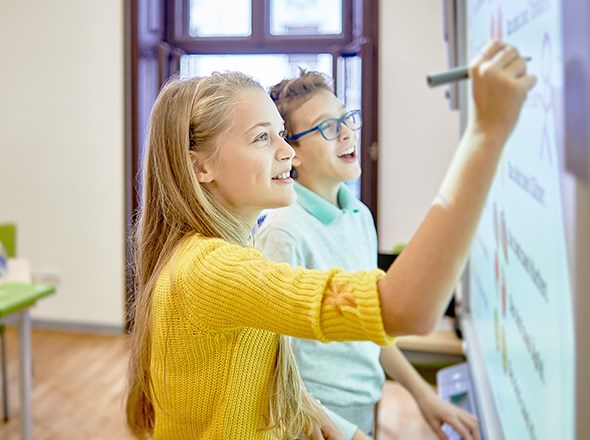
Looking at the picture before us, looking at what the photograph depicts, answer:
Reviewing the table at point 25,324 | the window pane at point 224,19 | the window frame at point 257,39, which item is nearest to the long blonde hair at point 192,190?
the table at point 25,324

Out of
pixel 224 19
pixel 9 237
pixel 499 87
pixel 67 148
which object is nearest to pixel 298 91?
pixel 499 87

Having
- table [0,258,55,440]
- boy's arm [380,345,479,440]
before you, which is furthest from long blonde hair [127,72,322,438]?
table [0,258,55,440]

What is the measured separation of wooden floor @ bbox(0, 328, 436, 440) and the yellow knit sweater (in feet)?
6.76

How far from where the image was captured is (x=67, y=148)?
16.0ft

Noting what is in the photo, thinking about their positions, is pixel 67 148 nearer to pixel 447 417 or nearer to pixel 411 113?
pixel 411 113

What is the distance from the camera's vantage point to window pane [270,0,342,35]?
4480 millimetres

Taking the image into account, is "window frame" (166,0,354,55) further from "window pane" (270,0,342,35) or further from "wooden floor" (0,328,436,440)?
"wooden floor" (0,328,436,440)

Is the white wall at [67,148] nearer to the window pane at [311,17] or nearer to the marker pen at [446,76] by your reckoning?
the window pane at [311,17]

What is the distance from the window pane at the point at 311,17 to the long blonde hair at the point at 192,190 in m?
3.72

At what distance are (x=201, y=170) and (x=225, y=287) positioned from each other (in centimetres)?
19

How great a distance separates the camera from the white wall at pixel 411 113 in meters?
4.25

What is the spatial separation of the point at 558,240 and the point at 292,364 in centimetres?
35

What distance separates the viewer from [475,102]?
594 millimetres

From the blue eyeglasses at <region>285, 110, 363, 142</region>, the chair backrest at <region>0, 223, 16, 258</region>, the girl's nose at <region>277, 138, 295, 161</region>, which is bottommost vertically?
the chair backrest at <region>0, 223, 16, 258</region>
